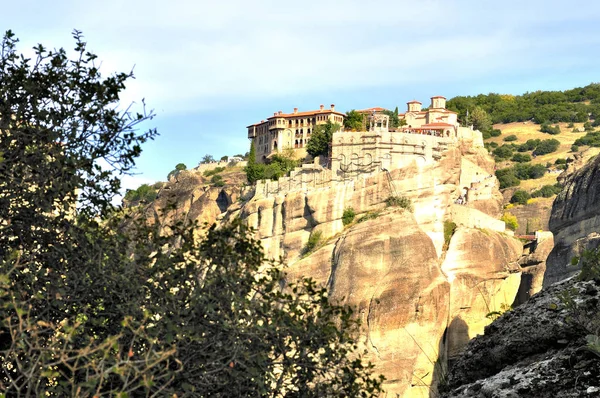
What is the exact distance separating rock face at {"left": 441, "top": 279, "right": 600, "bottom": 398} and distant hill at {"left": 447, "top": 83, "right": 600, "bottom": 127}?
147650mm

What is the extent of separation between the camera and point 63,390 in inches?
353

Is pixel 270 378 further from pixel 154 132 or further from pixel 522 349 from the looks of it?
pixel 154 132

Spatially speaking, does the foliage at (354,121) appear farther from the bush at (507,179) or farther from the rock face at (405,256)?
the bush at (507,179)

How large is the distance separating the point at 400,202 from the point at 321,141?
2054 cm

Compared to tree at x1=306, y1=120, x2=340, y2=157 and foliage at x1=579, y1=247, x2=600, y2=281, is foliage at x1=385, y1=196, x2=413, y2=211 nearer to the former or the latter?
tree at x1=306, y1=120, x2=340, y2=157

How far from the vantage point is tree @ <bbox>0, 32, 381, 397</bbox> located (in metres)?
9.62

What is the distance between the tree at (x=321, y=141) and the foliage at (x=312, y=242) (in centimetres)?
1487

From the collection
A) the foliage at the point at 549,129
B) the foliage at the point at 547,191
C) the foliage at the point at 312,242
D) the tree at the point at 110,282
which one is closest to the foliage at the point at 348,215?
the foliage at the point at 312,242

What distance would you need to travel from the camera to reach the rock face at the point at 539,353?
24.1 feet

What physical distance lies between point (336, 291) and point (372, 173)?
44.0 feet

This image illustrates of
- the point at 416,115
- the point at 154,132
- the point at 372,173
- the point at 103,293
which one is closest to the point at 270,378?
the point at 103,293

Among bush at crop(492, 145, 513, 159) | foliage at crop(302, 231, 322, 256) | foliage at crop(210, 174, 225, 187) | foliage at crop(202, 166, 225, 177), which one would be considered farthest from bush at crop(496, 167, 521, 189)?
foliage at crop(302, 231, 322, 256)

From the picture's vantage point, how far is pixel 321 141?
104 meters

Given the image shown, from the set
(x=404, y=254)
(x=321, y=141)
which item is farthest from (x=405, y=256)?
(x=321, y=141)
